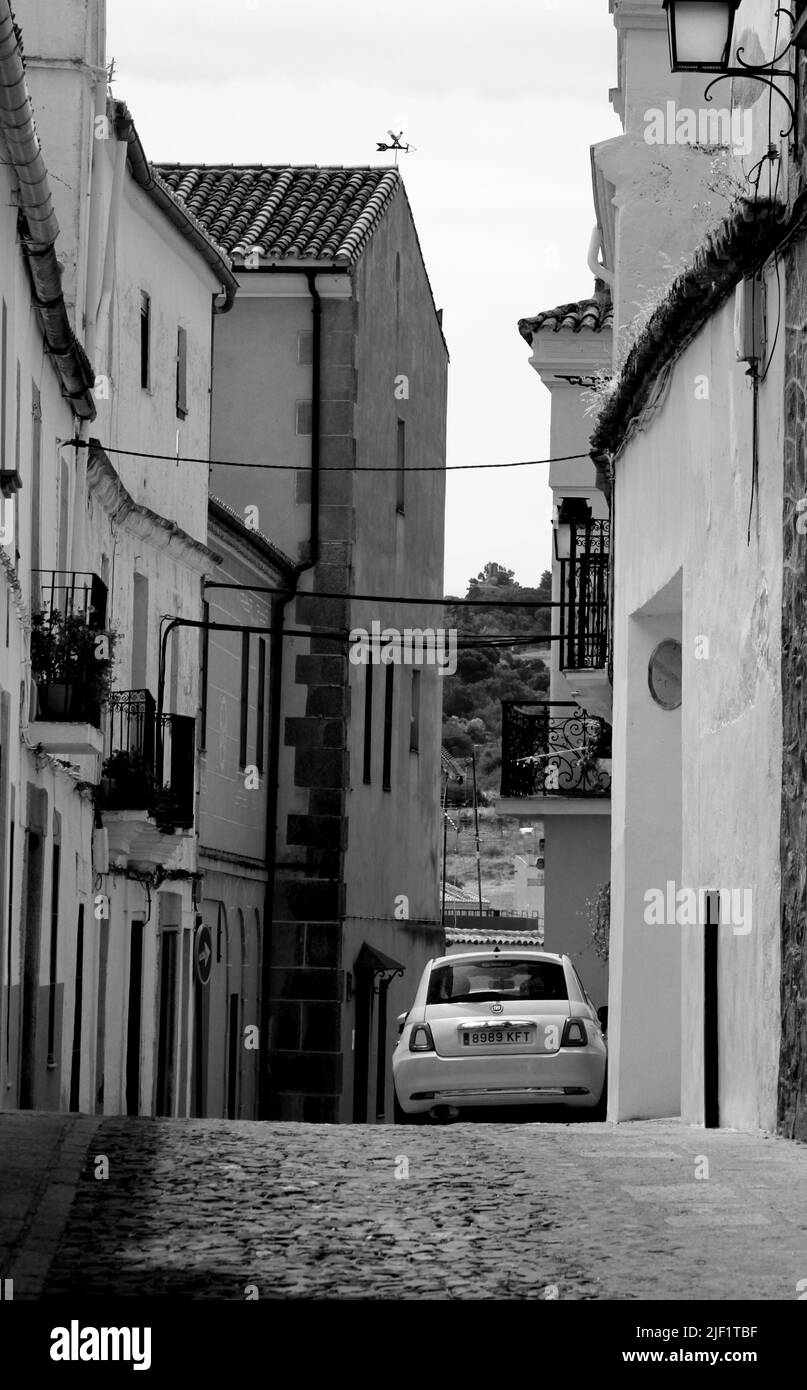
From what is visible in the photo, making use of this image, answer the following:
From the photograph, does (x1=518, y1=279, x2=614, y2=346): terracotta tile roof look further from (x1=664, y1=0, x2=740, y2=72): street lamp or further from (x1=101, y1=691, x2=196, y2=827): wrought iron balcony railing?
(x1=664, y1=0, x2=740, y2=72): street lamp

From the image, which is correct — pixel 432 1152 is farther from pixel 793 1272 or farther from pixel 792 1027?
pixel 793 1272

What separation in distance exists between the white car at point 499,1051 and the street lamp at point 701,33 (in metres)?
7.74

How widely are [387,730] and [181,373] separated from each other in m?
12.4

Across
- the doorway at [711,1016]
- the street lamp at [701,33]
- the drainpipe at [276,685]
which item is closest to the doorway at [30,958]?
the doorway at [711,1016]

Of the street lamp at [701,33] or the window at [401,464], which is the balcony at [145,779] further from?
the window at [401,464]

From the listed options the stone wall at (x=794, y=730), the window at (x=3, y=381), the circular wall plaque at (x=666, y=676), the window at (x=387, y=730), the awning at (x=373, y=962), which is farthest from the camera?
the window at (x=387, y=730)

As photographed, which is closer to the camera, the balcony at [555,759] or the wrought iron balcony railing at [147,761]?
the wrought iron balcony railing at [147,761]

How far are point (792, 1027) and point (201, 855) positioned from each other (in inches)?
778

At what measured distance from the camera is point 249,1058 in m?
35.8

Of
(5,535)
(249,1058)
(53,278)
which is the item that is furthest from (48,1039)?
(249,1058)

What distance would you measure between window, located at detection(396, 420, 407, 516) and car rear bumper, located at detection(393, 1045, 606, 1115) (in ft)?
81.3

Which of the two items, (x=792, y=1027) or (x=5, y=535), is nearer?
(x=792, y=1027)

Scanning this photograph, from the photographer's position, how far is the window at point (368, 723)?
3978 cm

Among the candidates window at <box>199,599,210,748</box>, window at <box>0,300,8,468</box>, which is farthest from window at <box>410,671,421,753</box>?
window at <box>0,300,8,468</box>
